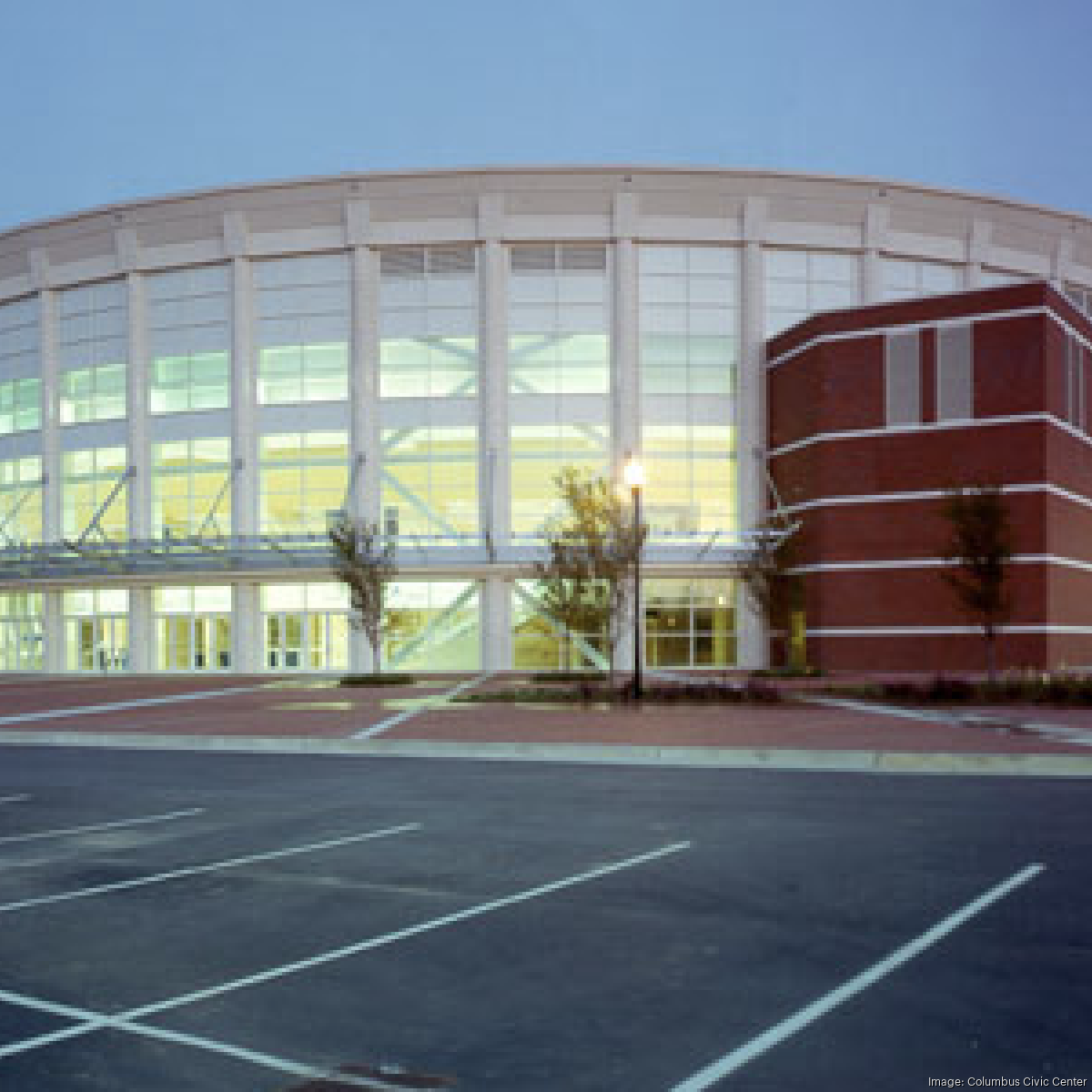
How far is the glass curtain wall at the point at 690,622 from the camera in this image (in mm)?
41688

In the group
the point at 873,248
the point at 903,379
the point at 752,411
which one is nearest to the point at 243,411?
the point at 752,411

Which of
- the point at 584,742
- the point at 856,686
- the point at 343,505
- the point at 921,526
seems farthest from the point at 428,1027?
the point at 343,505

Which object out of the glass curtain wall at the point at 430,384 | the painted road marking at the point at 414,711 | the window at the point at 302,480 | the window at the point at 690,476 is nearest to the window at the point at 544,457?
the glass curtain wall at the point at 430,384

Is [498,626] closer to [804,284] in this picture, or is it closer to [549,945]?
[804,284]

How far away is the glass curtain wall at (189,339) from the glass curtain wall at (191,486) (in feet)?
4.84

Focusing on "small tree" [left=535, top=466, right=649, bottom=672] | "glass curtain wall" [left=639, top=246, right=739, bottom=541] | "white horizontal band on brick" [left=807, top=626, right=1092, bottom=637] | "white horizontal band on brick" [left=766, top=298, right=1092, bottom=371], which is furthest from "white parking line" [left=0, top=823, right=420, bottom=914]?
"glass curtain wall" [left=639, top=246, right=739, bottom=541]

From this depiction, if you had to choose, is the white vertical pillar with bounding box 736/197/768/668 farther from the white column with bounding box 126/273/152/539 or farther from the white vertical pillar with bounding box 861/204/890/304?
the white column with bounding box 126/273/152/539

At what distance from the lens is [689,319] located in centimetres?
4141

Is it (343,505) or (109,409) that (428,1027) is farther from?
(109,409)

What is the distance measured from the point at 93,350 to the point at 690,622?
82.1 ft

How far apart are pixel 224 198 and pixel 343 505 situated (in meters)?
12.0

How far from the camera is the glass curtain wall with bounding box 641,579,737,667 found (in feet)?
137

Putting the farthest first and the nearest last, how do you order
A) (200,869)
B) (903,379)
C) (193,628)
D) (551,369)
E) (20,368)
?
(20,368) → (193,628) → (551,369) → (903,379) → (200,869)

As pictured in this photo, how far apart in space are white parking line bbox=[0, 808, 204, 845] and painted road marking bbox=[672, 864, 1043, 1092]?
7178 mm
